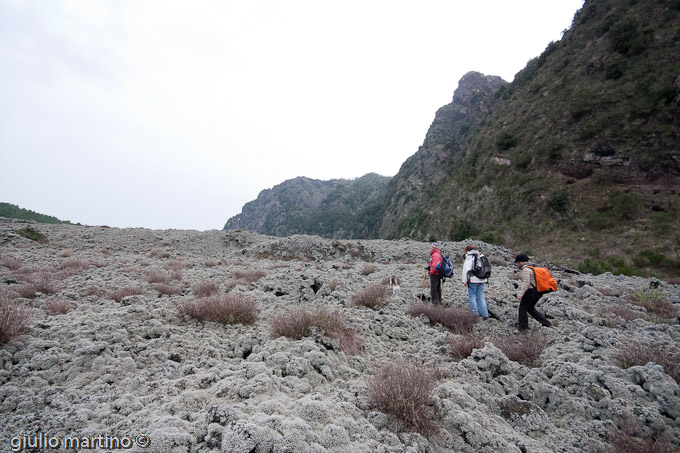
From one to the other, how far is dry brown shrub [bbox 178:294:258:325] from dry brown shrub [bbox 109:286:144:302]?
2.16m

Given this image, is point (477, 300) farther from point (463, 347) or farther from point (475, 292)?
point (463, 347)

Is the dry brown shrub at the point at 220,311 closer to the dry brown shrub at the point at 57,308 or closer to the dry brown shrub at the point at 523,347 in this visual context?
the dry brown shrub at the point at 57,308

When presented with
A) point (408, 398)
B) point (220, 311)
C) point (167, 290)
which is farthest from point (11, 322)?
point (408, 398)

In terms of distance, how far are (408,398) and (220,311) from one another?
3.97 meters

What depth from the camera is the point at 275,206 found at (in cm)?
14650

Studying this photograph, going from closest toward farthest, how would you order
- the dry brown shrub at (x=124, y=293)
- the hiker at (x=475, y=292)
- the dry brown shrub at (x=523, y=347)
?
the dry brown shrub at (x=523, y=347) < the dry brown shrub at (x=124, y=293) < the hiker at (x=475, y=292)

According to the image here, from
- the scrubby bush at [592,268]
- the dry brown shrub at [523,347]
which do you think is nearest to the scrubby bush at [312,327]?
the dry brown shrub at [523,347]

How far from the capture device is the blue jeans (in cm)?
710

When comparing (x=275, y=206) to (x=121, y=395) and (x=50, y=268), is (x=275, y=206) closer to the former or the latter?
(x=50, y=268)

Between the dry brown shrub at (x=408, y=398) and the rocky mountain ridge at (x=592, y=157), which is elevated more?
the rocky mountain ridge at (x=592, y=157)

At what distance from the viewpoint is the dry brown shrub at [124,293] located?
6492mm

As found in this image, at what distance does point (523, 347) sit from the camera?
16.2 ft

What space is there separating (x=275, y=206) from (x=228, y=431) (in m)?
149

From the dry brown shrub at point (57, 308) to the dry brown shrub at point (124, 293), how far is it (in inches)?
35.0
